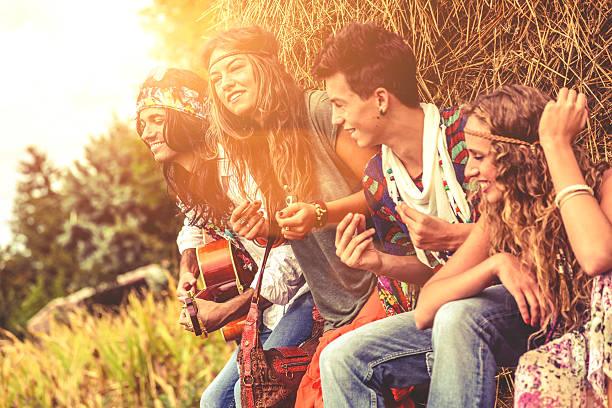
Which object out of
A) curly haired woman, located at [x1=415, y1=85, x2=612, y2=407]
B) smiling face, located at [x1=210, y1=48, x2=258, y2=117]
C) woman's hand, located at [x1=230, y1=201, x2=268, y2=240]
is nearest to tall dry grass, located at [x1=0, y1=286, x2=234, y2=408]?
woman's hand, located at [x1=230, y1=201, x2=268, y2=240]

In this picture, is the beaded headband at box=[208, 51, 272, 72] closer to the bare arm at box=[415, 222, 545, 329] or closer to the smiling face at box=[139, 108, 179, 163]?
the smiling face at box=[139, 108, 179, 163]

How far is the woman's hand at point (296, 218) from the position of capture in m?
2.05

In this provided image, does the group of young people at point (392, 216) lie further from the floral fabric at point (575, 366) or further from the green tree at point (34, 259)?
the green tree at point (34, 259)

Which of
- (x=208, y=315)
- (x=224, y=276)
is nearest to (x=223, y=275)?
(x=224, y=276)

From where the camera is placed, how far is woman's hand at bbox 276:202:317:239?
2.05m

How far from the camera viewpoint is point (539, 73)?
6.20 feet

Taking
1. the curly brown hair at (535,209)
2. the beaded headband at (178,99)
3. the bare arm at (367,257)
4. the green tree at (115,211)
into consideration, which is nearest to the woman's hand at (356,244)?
the bare arm at (367,257)

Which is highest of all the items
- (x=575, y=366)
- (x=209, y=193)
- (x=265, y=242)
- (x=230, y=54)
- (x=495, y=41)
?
(x=230, y=54)

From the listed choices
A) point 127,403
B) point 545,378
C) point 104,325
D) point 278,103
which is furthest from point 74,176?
point 545,378

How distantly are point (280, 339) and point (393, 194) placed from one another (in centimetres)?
77

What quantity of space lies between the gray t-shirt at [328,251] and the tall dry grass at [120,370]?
2083mm

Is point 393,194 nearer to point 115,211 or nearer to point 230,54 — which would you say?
point 230,54

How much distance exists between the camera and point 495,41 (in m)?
1.95

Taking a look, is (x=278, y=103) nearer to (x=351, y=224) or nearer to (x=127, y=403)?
(x=351, y=224)
